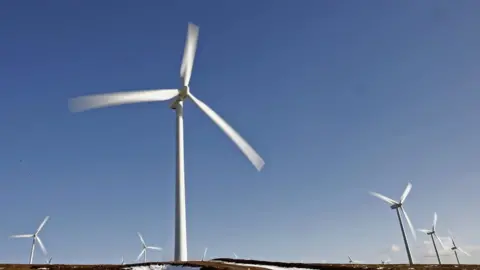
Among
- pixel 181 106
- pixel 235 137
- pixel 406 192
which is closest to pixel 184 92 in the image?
pixel 181 106

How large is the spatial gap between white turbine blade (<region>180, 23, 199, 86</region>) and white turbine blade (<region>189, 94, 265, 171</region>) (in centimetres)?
511

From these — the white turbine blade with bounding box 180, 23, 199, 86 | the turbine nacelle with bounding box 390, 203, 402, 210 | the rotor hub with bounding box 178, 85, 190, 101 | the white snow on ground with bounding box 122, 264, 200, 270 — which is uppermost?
the white turbine blade with bounding box 180, 23, 199, 86

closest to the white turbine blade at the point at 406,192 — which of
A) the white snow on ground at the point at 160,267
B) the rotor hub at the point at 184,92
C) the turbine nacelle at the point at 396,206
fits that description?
→ the turbine nacelle at the point at 396,206

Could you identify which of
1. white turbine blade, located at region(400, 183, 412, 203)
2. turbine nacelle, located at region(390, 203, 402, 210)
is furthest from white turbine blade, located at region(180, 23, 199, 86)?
white turbine blade, located at region(400, 183, 412, 203)

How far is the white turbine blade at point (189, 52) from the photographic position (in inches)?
2226

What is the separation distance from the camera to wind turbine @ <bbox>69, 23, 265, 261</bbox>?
1789 inches

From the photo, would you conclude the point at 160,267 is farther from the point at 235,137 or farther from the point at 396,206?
the point at 396,206

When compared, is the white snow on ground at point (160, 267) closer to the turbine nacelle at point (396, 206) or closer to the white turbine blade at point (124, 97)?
the white turbine blade at point (124, 97)

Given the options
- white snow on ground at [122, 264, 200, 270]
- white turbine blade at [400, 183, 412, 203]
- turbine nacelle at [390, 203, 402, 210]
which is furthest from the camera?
white turbine blade at [400, 183, 412, 203]

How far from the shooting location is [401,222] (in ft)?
324

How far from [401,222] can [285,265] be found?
62.2 m

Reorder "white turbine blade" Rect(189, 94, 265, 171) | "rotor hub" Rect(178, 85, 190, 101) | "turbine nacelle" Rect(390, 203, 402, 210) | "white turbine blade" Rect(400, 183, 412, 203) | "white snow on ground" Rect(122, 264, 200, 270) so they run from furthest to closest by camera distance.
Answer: "white turbine blade" Rect(400, 183, 412, 203)
"turbine nacelle" Rect(390, 203, 402, 210)
"rotor hub" Rect(178, 85, 190, 101)
"white turbine blade" Rect(189, 94, 265, 171)
"white snow on ground" Rect(122, 264, 200, 270)

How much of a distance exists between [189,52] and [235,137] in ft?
50.1

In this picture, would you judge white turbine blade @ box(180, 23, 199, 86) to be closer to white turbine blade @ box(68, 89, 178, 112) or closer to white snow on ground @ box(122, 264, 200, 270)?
white turbine blade @ box(68, 89, 178, 112)
